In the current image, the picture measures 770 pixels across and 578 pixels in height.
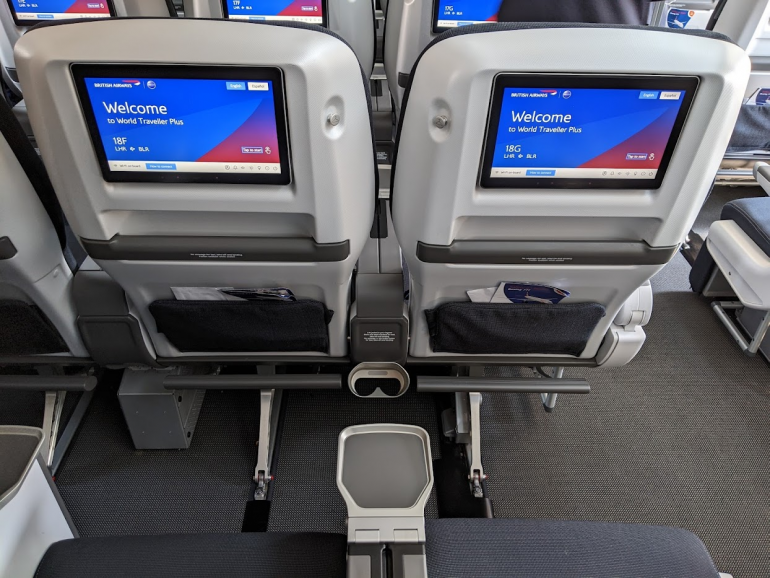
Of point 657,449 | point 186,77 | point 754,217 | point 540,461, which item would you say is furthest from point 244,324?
point 754,217

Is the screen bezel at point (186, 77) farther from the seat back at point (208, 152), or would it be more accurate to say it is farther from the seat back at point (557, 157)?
the seat back at point (557, 157)

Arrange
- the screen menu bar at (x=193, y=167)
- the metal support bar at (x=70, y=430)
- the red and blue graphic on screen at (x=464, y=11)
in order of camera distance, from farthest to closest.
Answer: the red and blue graphic on screen at (x=464, y=11), the metal support bar at (x=70, y=430), the screen menu bar at (x=193, y=167)

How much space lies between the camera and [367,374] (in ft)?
6.20

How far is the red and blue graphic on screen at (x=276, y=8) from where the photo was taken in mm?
2779

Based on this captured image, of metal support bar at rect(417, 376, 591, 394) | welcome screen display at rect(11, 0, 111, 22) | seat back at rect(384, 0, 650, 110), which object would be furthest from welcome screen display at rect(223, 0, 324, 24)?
metal support bar at rect(417, 376, 591, 394)

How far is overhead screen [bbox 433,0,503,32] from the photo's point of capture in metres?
2.73

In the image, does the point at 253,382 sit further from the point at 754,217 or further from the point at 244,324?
the point at 754,217

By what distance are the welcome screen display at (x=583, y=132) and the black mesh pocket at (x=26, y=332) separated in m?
1.40

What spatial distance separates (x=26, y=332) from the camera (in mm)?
1736

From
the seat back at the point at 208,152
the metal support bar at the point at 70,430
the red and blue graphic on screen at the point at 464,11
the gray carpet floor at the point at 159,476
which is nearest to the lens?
the seat back at the point at 208,152

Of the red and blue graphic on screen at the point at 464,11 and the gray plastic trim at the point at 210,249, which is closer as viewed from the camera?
the gray plastic trim at the point at 210,249

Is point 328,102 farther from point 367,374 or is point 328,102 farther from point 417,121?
point 367,374

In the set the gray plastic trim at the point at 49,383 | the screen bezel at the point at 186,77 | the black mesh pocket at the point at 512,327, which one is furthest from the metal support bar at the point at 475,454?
the gray plastic trim at the point at 49,383

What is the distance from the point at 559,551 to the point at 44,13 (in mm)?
3695
